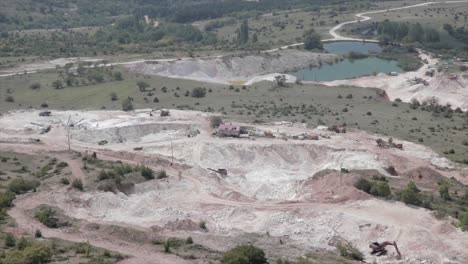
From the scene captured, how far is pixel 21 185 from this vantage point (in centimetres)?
5909

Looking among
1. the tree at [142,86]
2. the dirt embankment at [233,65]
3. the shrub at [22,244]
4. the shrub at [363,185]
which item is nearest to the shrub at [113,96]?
the tree at [142,86]

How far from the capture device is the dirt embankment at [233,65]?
13112 cm

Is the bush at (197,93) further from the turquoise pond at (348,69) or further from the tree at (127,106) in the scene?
the turquoise pond at (348,69)

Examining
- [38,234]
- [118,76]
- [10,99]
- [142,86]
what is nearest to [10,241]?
[38,234]

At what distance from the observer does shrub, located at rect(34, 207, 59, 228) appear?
5106 centimetres

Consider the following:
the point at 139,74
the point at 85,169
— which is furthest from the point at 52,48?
the point at 85,169

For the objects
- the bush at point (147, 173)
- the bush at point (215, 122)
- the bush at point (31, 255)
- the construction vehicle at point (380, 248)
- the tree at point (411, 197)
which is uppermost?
the bush at point (31, 255)

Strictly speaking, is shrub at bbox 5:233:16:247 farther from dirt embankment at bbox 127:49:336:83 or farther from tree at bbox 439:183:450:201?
dirt embankment at bbox 127:49:336:83

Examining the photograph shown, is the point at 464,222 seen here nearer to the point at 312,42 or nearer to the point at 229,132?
the point at 229,132

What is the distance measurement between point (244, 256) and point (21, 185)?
27.1 meters

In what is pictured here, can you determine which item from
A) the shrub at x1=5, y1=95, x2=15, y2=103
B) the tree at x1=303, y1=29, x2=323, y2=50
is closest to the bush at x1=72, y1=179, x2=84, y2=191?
the shrub at x1=5, y1=95, x2=15, y2=103

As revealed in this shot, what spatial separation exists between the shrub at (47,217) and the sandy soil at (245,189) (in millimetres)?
753

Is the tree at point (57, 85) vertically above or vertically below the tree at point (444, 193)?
above

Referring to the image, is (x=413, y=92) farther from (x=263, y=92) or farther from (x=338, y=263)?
(x=338, y=263)
